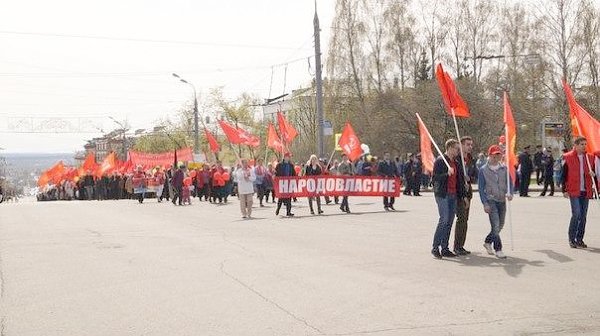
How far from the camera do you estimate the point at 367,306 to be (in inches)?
320

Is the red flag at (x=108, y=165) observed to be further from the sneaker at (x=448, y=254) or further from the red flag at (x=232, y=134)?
the sneaker at (x=448, y=254)

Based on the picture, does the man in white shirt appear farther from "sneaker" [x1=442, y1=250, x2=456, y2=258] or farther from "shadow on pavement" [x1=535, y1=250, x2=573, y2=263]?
"shadow on pavement" [x1=535, y1=250, x2=573, y2=263]

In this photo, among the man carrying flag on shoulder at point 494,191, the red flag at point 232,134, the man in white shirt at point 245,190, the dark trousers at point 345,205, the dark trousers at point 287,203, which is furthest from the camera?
the red flag at point 232,134

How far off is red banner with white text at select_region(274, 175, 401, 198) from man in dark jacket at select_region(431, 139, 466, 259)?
36.0 feet

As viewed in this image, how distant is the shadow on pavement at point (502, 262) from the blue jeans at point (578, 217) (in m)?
1.45

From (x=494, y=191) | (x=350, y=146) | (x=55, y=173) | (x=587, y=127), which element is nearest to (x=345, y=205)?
(x=350, y=146)

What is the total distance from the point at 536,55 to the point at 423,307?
43132 millimetres

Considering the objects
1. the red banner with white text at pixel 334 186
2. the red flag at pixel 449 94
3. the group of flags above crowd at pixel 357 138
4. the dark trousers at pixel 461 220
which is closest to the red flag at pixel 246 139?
the group of flags above crowd at pixel 357 138

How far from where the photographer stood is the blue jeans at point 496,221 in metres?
11.7

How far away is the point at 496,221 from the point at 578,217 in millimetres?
1597

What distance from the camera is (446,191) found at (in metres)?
12.0

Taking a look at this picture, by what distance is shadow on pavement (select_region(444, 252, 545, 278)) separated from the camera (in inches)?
412

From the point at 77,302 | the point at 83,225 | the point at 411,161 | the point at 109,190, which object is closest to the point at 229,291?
the point at 77,302

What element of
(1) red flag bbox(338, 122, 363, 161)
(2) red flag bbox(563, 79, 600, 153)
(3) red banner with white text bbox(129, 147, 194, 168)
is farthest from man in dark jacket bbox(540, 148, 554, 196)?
(3) red banner with white text bbox(129, 147, 194, 168)
